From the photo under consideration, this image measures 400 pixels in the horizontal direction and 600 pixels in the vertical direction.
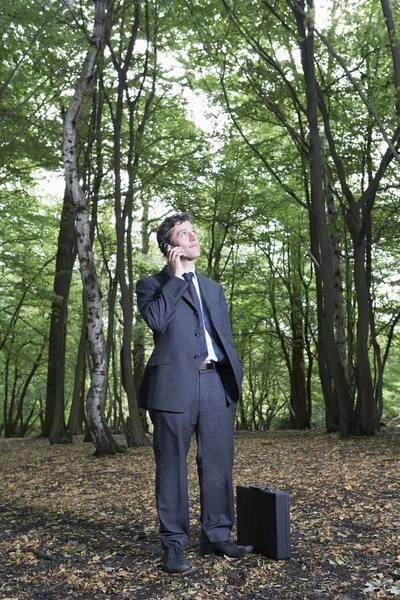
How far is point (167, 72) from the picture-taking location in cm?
1191

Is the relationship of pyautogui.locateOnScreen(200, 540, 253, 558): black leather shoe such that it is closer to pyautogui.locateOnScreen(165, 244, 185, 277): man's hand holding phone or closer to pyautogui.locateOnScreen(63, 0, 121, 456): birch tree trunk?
pyautogui.locateOnScreen(165, 244, 185, 277): man's hand holding phone

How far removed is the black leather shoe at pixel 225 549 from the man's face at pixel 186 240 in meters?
1.53

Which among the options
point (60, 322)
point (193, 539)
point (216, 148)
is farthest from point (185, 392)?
point (216, 148)

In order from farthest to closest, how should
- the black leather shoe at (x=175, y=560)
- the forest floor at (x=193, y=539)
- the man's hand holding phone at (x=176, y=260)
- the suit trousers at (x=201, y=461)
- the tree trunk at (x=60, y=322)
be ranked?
the tree trunk at (x=60, y=322) < the man's hand holding phone at (x=176, y=260) < the suit trousers at (x=201, y=461) < the black leather shoe at (x=175, y=560) < the forest floor at (x=193, y=539)

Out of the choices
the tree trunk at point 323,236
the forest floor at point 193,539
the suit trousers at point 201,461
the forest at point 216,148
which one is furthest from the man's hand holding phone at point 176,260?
the tree trunk at point 323,236

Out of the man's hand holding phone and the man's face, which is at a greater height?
the man's face

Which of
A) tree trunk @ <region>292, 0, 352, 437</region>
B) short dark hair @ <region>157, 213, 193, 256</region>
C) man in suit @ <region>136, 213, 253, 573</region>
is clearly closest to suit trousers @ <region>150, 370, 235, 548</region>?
man in suit @ <region>136, 213, 253, 573</region>

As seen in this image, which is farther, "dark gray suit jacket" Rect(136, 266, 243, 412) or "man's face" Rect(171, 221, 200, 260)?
"man's face" Rect(171, 221, 200, 260)

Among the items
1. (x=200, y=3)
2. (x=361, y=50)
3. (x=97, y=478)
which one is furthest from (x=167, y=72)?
(x=97, y=478)

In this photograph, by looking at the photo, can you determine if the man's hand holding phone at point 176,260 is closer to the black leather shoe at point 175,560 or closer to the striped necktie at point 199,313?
the striped necktie at point 199,313

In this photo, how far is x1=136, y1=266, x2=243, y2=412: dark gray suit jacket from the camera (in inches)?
128

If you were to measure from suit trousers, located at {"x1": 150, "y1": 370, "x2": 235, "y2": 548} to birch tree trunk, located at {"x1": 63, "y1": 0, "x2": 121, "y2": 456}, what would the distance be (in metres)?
5.25

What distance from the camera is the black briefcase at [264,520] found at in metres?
3.27

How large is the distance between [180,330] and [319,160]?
276 inches
